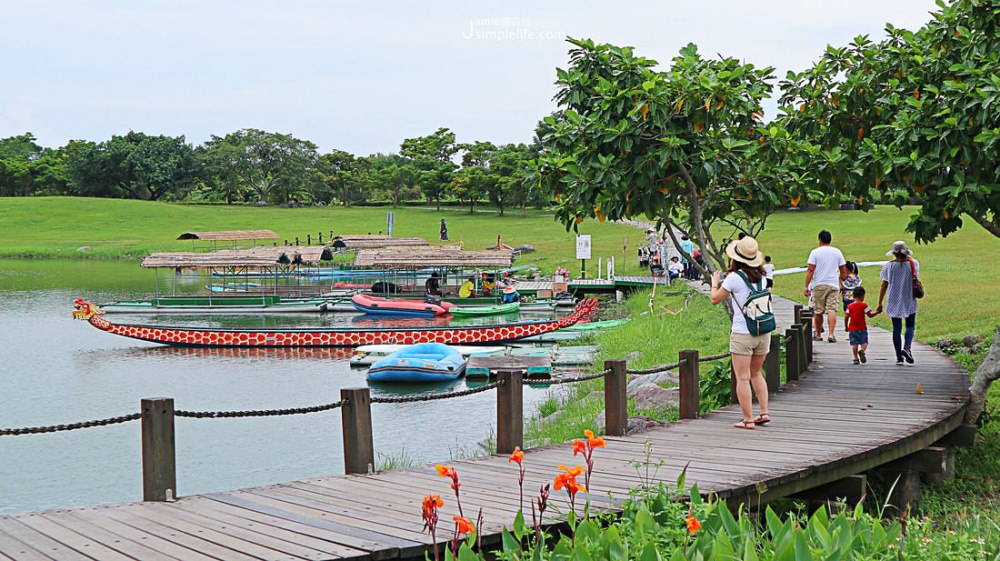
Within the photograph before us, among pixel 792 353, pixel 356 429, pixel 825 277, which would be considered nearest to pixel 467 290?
pixel 825 277

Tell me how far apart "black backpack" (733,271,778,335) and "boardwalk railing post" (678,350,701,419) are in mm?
1326

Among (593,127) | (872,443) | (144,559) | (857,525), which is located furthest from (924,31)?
(144,559)

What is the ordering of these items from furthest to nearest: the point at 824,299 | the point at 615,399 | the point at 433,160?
the point at 433,160 < the point at 824,299 < the point at 615,399

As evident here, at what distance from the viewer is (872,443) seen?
9461 mm

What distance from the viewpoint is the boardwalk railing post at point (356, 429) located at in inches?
347

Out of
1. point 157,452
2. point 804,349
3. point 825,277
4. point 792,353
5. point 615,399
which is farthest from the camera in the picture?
point 825,277

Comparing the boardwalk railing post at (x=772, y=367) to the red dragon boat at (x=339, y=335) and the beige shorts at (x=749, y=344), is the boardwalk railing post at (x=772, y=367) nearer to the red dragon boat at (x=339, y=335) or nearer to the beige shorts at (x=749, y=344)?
the beige shorts at (x=749, y=344)

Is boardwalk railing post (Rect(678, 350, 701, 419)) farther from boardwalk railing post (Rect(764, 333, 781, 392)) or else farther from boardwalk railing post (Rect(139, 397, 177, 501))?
boardwalk railing post (Rect(139, 397, 177, 501))

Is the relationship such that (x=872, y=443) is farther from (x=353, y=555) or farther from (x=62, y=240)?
(x=62, y=240)

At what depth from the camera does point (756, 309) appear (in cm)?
995

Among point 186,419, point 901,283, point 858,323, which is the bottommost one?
point 186,419

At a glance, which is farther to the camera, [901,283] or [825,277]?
[825,277]

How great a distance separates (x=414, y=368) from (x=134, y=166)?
97346mm

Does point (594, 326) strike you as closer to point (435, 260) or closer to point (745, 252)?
point (435, 260)
